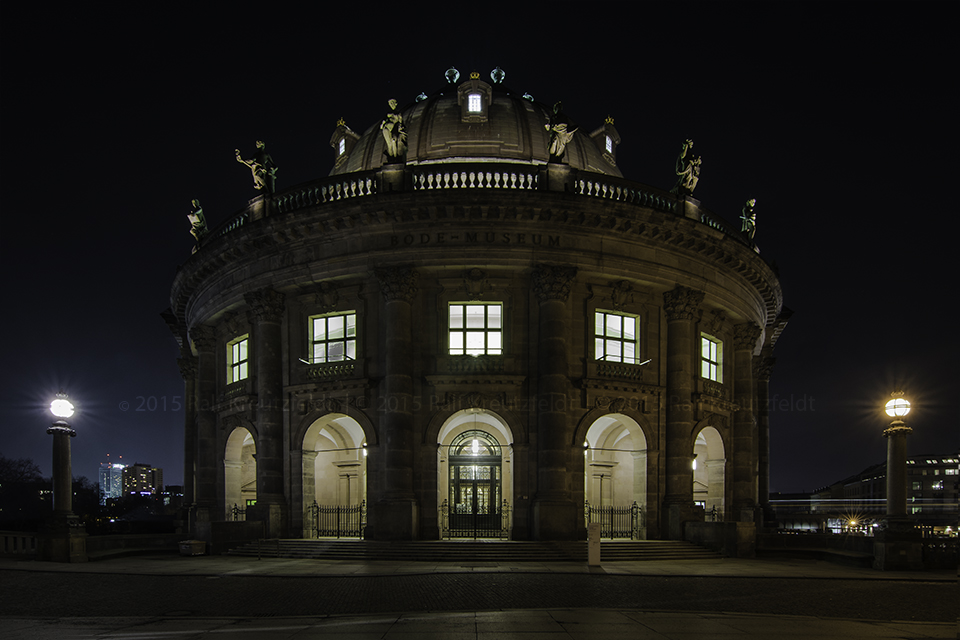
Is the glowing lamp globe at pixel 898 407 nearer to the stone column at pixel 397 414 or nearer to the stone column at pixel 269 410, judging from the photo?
the stone column at pixel 397 414

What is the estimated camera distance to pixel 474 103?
39281mm

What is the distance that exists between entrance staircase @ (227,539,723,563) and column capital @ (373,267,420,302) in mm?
8394

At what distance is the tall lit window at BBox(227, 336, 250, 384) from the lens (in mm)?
33781

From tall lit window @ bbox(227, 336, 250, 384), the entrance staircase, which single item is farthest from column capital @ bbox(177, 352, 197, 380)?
the entrance staircase

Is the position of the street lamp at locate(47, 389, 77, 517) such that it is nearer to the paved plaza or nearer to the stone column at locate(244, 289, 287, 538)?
the paved plaza

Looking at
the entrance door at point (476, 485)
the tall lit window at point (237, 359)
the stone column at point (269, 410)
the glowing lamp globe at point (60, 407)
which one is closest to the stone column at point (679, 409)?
the entrance door at point (476, 485)

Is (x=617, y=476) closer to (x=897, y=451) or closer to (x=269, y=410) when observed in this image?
(x=897, y=451)

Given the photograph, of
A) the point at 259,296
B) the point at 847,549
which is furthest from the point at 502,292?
the point at 847,549

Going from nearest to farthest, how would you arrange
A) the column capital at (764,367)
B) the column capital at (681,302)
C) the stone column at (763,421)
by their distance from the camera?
the column capital at (681,302)
the stone column at (763,421)
the column capital at (764,367)

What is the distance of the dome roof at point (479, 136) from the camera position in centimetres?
3803

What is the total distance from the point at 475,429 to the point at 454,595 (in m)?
14.3

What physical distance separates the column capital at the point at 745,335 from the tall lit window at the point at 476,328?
1240 cm

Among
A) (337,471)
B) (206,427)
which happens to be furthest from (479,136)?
(206,427)

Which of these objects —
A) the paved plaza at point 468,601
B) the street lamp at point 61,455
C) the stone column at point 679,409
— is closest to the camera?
the paved plaza at point 468,601
